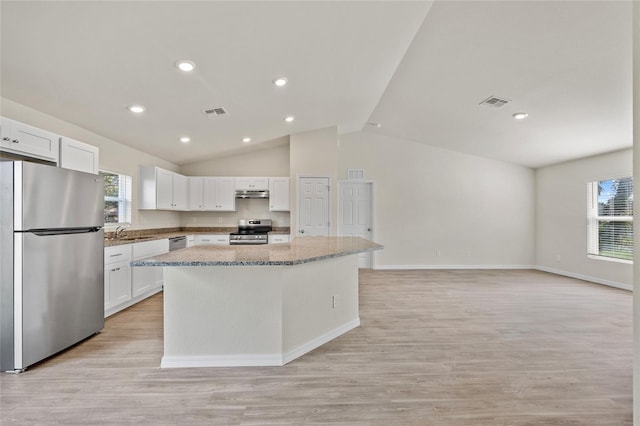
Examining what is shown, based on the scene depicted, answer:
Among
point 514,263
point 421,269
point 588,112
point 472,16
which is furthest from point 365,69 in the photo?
point 514,263

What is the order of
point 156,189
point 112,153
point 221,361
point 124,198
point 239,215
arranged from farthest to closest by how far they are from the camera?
1. point 239,215
2. point 156,189
3. point 124,198
4. point 112,153
5. point 221,361

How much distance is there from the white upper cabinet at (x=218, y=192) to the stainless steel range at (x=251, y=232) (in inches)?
22.0

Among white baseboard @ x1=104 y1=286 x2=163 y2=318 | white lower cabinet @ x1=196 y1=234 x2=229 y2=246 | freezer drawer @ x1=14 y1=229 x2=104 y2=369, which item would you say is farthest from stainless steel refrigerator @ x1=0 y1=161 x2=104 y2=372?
white lower cabinet @ x1=196 y1=234 x2=229 y2=246

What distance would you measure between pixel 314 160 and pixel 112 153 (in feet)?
10.8

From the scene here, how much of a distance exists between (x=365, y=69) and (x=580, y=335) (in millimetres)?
3685

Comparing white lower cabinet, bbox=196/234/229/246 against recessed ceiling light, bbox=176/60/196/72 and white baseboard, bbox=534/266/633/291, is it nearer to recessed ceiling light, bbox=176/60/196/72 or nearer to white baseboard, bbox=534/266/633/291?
recessed ceiling light, bbox=176/60/196/72

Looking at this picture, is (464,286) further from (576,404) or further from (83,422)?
(83,422)

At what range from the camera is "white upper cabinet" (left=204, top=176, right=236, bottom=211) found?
594cm

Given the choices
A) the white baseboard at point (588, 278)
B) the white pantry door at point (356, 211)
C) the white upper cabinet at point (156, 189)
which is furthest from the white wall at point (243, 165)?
the white baseboard at point (588, 278)

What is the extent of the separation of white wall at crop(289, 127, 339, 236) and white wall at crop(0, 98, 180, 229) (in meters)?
2.53

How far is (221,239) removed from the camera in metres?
5.64

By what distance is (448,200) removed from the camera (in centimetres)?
673

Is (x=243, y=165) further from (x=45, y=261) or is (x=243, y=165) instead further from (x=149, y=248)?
(x=45, y=261)

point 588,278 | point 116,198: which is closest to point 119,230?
point 116,198
